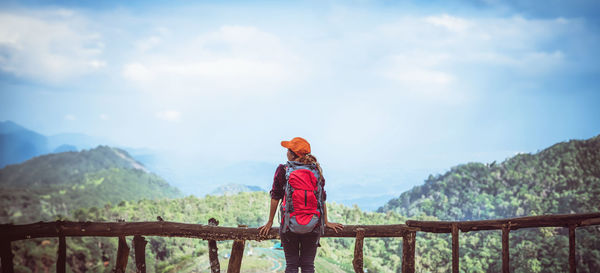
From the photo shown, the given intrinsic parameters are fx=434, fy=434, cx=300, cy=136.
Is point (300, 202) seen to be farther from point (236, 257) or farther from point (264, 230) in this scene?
point (236, 257)

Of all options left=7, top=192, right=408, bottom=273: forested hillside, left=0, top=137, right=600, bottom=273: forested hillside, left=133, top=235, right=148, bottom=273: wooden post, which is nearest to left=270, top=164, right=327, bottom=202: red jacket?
left=133, top=235, right=148, bottom=273: wooden post

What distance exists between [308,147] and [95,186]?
99278 millimetres

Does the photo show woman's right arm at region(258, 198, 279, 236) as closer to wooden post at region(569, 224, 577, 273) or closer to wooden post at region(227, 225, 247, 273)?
wooden post at region(227, 225, 247, 273)

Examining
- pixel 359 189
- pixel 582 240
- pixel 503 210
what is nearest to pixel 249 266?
pixel 582 240

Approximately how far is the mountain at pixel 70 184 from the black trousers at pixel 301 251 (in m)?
77.7

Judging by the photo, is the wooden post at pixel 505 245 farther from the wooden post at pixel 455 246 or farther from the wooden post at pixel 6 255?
the wooden post at pixel 6 255

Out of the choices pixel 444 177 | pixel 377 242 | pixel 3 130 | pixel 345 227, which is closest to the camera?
pixel 345 227

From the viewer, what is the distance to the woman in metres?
3.46

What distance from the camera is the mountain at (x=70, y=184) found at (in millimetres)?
74938

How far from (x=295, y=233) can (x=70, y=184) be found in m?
104

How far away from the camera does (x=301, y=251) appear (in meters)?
3.51

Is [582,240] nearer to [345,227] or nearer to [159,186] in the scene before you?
[345,227]

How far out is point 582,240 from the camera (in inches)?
1457

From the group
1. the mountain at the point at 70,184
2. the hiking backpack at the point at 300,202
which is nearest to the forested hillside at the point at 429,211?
the mountain at the point at 70,184
